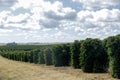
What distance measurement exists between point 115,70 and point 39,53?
2557 cm

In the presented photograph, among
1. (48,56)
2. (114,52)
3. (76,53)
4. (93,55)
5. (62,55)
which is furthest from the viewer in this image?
(48,56)

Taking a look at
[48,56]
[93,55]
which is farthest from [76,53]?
[48,56]

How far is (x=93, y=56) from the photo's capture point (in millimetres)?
28031

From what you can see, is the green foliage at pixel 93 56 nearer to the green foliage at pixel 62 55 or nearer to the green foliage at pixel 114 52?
the green foliage at pixel 114 52

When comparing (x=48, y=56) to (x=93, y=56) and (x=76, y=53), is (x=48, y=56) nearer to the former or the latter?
(x=76, y=53)

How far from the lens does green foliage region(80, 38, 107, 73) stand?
91.4ft

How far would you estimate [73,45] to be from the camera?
32.2 metres

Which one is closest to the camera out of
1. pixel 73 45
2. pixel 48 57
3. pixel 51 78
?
pixel 51 78

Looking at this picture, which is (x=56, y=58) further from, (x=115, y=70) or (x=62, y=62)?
(x=115, y=70)

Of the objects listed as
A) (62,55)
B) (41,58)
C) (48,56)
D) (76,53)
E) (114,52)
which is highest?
(114,52)

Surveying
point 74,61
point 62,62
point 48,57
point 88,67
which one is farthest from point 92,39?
point 48,57

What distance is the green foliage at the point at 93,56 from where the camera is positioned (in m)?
27.9

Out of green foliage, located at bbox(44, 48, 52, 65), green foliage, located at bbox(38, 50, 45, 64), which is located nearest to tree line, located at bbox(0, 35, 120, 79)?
green foliage, located at bbox(44, 48, 52, 65)

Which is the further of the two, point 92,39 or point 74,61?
point 74,61
